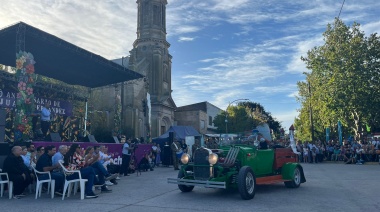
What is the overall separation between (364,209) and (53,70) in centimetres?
2002

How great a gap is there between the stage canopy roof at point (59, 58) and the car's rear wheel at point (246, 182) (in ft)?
33.6

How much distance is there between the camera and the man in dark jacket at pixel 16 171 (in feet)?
26.8

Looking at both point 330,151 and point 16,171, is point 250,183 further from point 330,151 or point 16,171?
point 330,151

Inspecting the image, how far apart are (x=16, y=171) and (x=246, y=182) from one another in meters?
6.16

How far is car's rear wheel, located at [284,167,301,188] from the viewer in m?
9.54

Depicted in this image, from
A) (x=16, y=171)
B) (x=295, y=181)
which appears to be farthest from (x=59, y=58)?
(x=295, y=181)

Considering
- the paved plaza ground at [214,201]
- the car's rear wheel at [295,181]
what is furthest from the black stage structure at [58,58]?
the car's rear wheel at [295,181]

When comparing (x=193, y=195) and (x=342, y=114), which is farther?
(x=342, y=114)

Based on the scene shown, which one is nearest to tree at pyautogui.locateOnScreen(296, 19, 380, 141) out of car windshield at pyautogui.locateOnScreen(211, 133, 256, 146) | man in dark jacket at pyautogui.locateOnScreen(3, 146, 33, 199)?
car windshield at pyautogui.locateOnScreen(211, 133, 256, 146)

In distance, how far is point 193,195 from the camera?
27.5ft

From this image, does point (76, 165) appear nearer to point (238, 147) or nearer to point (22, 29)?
point (238, 147)

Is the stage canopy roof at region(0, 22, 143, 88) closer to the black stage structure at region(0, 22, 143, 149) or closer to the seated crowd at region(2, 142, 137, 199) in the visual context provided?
the black stage structure at region(0, 22, 143, 149)

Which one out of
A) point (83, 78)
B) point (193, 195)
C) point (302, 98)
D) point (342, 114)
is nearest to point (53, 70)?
point (83, 78)

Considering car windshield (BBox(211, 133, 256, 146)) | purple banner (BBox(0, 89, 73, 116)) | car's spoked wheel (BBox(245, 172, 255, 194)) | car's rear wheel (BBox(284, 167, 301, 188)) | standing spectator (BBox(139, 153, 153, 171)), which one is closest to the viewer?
car's spoked wheel (BBox(245, 172, 255, 194))
